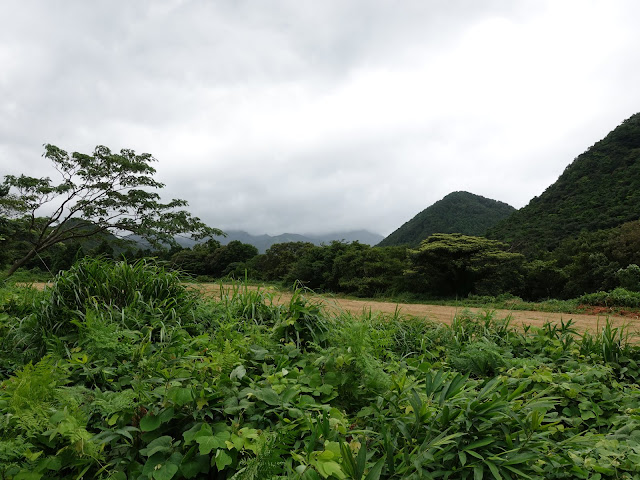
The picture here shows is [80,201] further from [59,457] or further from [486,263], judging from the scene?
[486,263]

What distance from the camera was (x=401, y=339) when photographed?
3.37 metres

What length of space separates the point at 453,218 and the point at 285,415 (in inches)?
1536

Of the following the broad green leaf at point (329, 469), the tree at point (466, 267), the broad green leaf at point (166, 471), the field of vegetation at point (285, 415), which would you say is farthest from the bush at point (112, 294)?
the tree at point (466, 267)

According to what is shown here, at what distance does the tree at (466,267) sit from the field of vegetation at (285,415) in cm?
1406

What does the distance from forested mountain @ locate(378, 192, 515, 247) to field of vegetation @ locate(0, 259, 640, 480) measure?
32811 mm

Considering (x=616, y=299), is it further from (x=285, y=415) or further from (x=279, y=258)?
(x=279, y=258)

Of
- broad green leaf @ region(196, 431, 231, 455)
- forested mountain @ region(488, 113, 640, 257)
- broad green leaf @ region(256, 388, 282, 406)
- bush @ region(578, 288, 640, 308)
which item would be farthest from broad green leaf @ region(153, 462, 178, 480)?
forested mountain @ region(488, 113, 640, 257)

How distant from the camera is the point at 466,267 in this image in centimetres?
1592

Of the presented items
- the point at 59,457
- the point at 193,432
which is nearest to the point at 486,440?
the point at 193,432

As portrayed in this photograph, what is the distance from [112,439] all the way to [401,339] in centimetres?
249

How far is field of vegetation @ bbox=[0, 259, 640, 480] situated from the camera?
1.36 m

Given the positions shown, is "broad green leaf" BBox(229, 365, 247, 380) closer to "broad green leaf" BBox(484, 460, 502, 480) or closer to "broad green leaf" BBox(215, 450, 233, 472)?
"broad green leaf" BBox(215, 450, 233, 472)

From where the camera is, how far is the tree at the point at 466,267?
15.7 m

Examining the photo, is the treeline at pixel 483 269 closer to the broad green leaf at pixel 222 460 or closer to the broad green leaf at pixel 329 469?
the broad green leaf at pixel 222 460
